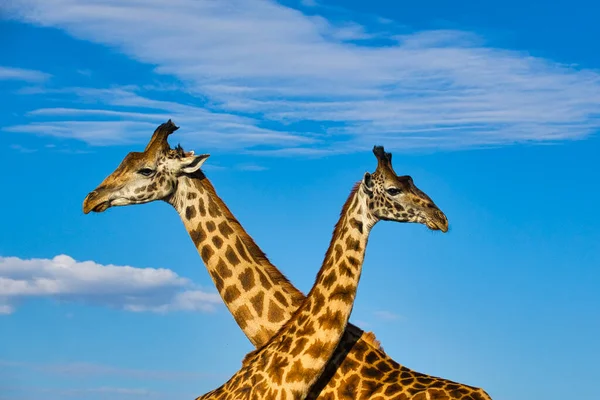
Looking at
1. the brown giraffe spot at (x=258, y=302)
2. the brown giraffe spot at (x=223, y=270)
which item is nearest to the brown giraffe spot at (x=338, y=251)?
the brown giraffe spot at (x=258, y=302)

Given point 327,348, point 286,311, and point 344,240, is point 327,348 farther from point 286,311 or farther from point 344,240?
point 286,311

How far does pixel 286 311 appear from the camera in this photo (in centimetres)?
1587

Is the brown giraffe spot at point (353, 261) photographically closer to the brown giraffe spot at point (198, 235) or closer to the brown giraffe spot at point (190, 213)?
the brown giraffe spot at point (198, 235)

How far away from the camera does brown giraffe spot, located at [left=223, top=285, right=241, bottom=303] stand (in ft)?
53.2

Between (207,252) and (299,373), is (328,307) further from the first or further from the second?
(207,252)

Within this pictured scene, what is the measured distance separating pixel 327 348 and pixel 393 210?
2.30m

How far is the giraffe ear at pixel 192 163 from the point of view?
53.2ft

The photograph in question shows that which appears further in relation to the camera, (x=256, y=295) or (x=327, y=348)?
(x=256, y=295)

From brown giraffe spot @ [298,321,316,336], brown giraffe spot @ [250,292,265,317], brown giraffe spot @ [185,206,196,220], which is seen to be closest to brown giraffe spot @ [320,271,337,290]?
brown giraffe spot @ [298,321,316,336]

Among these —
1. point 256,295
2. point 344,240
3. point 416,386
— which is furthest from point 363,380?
point 256,295

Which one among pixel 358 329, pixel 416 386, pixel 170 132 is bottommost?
pixel 416 386

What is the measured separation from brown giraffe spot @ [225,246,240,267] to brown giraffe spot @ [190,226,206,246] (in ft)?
1.67

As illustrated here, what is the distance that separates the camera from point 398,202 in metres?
13.7

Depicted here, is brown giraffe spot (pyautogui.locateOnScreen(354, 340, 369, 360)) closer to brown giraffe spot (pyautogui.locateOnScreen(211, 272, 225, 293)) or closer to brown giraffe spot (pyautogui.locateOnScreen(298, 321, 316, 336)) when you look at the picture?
brown giraffe spot (pyautogui.locateOnScreen(298, 321, 316, 336))
